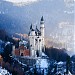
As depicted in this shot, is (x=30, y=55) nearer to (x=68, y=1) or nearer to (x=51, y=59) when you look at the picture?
(x=51, y=59)

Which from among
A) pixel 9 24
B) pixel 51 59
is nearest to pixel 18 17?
pixel 9 24

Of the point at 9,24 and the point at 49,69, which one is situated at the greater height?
the point at 9,24

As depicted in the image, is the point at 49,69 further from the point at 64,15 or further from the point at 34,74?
the point at 64,15

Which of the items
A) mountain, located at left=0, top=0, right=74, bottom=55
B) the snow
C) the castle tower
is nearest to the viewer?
the snow

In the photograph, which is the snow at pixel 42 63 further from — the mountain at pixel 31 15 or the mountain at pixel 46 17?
the mountain at pixel 31 15

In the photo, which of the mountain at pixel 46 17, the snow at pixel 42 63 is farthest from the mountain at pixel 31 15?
the snow at pixel 42 63

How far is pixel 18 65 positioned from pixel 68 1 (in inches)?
44.9

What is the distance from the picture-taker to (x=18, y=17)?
30.8 ft

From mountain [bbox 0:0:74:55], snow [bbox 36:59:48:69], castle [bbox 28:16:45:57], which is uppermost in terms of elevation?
mountain [bbox 0:0:74:55]

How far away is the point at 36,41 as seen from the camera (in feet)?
30.7

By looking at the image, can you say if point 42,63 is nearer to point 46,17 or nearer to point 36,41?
point 36,41

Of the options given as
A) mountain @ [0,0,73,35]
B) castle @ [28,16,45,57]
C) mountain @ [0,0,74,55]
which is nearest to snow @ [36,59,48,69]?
castle @ [28,16,45,57]

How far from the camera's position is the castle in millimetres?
9266

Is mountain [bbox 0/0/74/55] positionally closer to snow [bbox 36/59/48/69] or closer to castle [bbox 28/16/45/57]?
castle [bbox 28/16/45/57]
